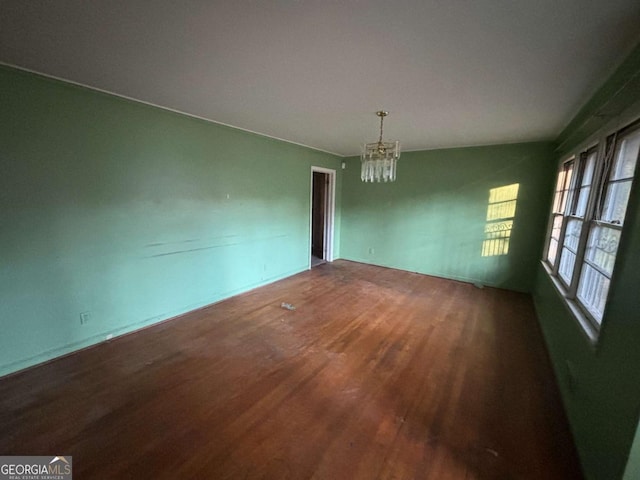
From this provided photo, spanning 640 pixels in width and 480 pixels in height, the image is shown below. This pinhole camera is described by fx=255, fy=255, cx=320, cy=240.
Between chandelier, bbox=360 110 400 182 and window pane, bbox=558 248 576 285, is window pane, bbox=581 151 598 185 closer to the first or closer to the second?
window pane, bbox=558 248 576 285

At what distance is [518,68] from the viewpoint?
5.49 ft

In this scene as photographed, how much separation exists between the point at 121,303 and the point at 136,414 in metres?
1.31

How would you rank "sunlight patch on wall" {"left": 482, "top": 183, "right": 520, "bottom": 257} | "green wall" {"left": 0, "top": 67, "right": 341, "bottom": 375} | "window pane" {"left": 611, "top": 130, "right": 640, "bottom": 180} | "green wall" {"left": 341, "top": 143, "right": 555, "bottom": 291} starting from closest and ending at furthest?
"window pane" {"left": 611, "top": 130, "right": 640, "bottom": 180}
"green wall" {"left": 0, "top": 67, "right": 341, "bottom": 375}
"green wall" {"left": 341, "top": 143, "right": 555, "bottom": 291}
"sunlight patch on wall" {"left": 482, "top": 183, "right": 520, "bottom": 257}

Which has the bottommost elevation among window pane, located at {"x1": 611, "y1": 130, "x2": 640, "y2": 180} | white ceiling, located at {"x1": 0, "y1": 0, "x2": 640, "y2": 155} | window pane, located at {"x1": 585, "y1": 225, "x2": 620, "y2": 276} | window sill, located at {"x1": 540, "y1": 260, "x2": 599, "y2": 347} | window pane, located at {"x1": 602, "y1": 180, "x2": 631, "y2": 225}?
window sill, located at {"x1": 540, "y1": 260, "x2": 599, "y2": 347}

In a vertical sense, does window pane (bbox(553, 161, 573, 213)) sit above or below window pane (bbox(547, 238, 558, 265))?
above

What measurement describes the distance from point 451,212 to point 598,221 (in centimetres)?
271

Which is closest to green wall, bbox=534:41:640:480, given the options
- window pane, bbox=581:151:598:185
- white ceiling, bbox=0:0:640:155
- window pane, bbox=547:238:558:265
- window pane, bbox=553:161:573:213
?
white ceiling, bbox=0:0:640:155

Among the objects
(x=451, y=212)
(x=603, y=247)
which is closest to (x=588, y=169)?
(x=603, y=247)

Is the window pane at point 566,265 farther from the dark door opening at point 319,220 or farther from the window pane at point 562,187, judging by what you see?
the dark door opening at point 319,220

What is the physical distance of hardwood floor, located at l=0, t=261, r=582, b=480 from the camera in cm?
142

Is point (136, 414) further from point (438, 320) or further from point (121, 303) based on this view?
point (438, 320)

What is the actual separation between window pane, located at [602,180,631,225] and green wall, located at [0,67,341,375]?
12.0 feet

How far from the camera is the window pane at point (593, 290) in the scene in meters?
1.71

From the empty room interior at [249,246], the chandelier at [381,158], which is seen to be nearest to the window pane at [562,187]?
the empty room interior at [249,246]
